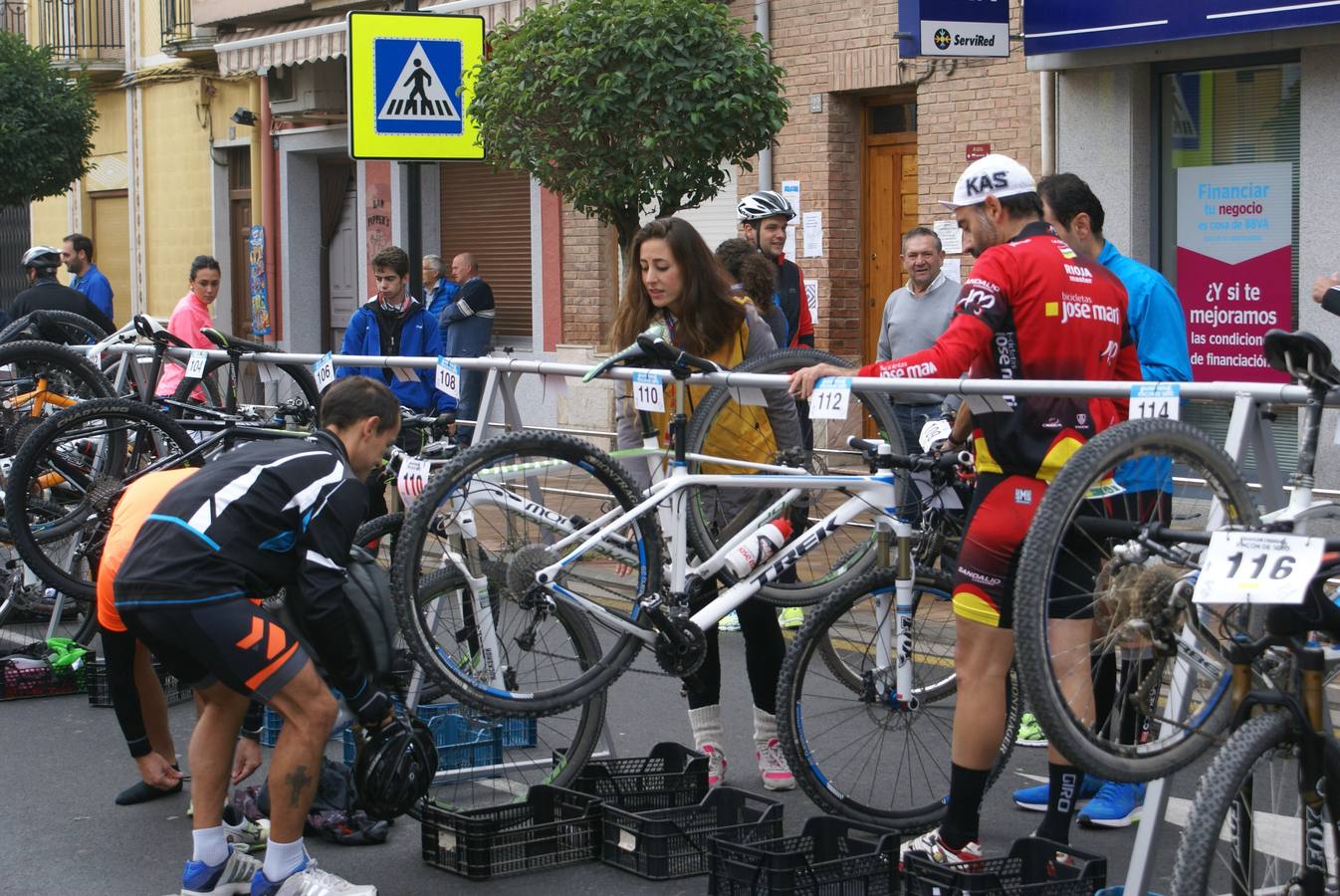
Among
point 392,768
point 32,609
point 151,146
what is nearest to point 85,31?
point 151,146

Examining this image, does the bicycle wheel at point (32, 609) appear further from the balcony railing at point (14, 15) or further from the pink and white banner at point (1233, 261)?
the balcony railing at point (14, 15)

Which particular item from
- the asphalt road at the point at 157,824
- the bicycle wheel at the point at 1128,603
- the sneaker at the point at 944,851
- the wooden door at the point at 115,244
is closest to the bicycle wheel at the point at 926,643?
the asphalt road at the point at 157,824

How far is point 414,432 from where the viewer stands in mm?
7625

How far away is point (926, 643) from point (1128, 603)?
6.10ft

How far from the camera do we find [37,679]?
27.3 feet

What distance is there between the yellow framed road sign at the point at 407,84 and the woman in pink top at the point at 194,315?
4.73 feet

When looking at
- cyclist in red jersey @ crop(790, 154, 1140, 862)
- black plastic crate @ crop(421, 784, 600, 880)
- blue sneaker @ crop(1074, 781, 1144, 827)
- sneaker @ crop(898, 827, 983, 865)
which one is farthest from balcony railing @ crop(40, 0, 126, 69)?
sneaker @ crop(898, 827, 983, 865)

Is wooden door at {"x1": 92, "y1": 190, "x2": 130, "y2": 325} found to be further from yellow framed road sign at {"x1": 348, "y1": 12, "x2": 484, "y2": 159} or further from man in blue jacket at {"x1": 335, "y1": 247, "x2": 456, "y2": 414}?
man in blue jacket at {"x1": 335, "y1": 247, "x2": 456, "y2": 414}

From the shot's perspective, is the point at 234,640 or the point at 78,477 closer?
the point at 234,640

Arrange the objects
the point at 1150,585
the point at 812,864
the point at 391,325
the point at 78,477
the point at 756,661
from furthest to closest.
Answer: the point at 391,325, the point at 78,477, the point at 756,661, the point at 812,864, the point at 1150,585

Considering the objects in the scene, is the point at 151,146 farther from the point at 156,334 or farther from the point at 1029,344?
the point at 1029,344

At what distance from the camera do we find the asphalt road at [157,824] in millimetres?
5684

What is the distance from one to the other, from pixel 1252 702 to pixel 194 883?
3.08 metres

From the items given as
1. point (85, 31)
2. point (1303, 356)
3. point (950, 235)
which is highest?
point (85, 31)
